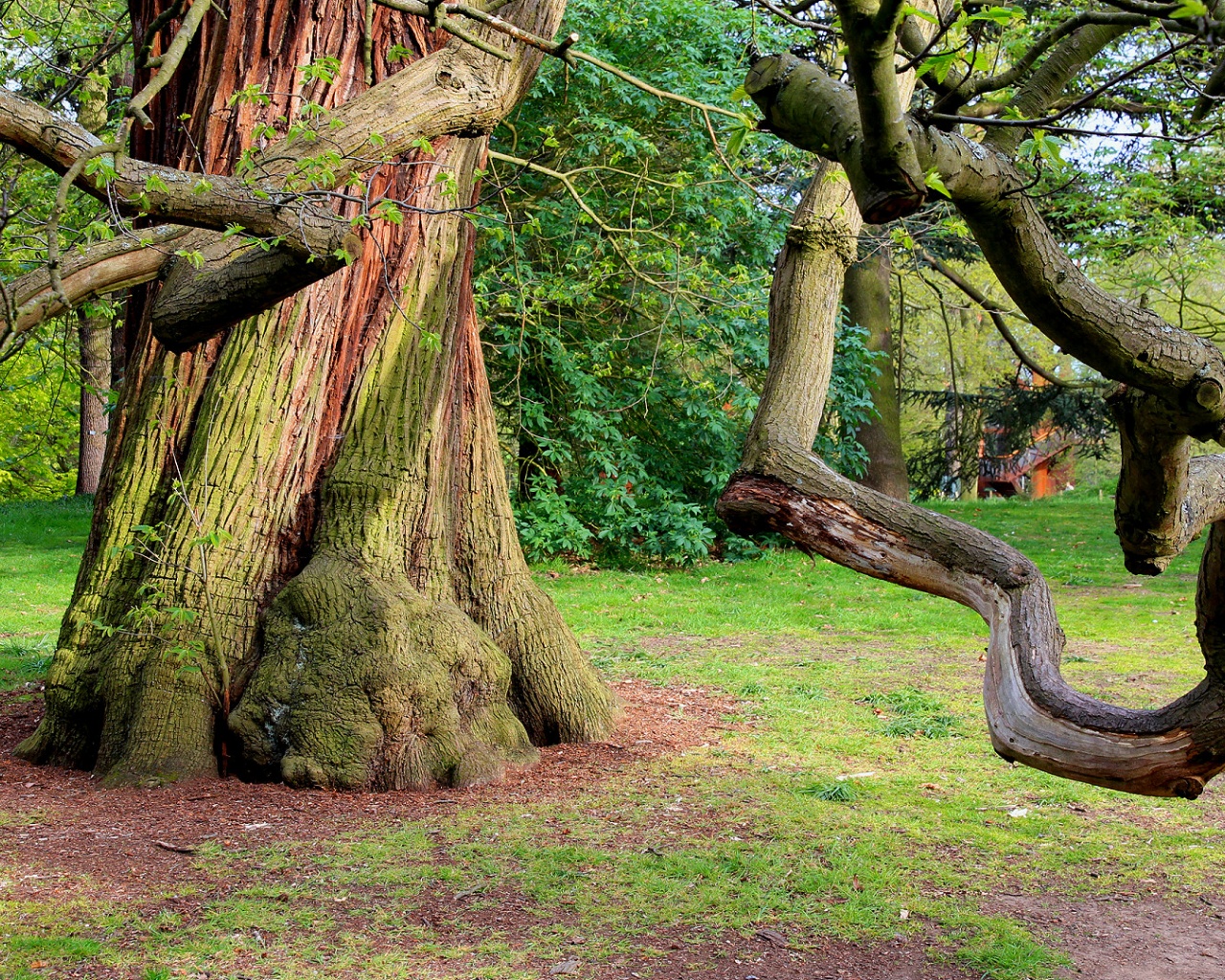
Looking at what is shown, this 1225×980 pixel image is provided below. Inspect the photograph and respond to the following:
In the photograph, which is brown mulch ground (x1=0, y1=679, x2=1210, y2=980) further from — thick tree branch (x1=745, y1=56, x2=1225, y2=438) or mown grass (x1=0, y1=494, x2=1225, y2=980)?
thick tree branch (x1=745, y1=56, x2=1225, y2=438)

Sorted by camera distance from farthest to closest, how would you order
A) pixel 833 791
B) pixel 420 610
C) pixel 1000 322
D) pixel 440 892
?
pixel 1000 322, pixel 420 610, pixel 833 791, pixel 440 892

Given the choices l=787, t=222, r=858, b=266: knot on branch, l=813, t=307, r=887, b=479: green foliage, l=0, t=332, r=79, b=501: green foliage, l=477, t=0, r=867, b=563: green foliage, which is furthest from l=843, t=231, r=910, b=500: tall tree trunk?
l=787, t=222, r=858, b=266: knot on branch

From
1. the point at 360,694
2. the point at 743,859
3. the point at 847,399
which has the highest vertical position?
the point at 847,399

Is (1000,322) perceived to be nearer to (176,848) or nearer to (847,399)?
(847,399)

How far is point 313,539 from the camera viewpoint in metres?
6.05

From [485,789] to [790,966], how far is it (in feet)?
7.07

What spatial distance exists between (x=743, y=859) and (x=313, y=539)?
113 inches

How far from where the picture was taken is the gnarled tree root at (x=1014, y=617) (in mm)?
3035

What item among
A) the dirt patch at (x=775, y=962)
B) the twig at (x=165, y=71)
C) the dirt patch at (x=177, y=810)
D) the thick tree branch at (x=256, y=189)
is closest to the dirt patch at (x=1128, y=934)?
the dirt patch at (x=775, y=962)

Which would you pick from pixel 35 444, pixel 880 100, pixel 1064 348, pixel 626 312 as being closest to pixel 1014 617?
pixel 1064 348

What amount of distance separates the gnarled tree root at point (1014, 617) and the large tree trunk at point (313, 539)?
2.44m

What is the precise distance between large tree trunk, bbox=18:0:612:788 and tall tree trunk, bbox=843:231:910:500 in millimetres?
12662

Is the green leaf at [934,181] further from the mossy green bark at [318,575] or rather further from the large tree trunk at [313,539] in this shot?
the mossy green bark at [318,575]

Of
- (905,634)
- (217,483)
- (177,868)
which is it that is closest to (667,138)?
(905,634)
